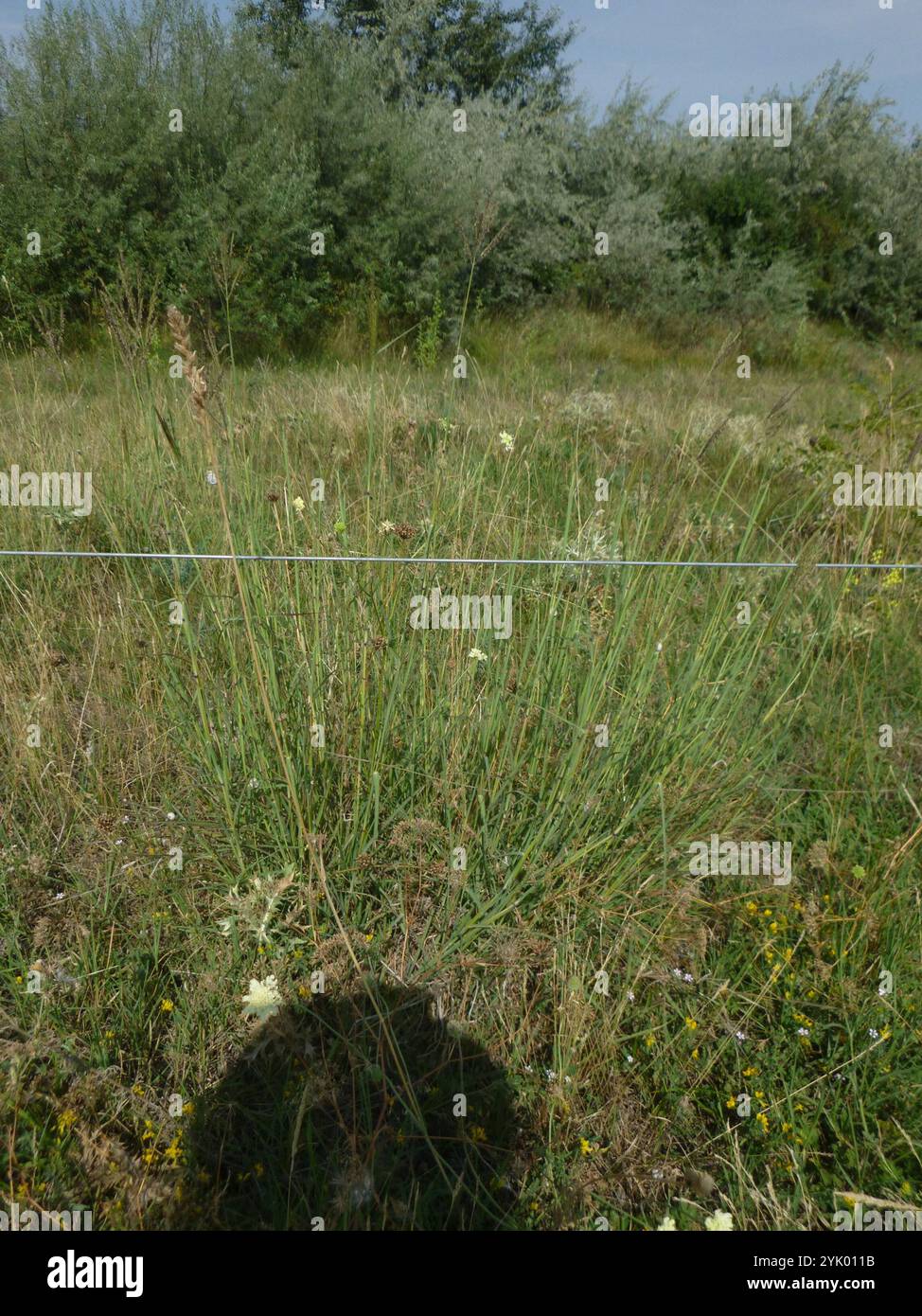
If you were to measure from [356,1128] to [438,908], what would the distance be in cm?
44

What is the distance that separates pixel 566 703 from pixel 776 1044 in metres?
0.81

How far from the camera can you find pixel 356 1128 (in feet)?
4.46

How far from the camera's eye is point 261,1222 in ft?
4.22

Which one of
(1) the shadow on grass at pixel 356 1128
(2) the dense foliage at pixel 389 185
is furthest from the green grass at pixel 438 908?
(2) the dense foliage at pixel 389 185

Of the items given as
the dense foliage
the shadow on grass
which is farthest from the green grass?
the dense foliage

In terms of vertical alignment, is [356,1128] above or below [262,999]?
below

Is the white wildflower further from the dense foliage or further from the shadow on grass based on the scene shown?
the dense foliage

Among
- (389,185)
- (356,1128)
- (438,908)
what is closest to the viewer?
(356,1128)

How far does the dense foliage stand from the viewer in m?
6.70

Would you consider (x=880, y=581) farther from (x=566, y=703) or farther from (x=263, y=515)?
(x=263, y=515)

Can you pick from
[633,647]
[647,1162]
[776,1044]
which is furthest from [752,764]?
[647,1162]

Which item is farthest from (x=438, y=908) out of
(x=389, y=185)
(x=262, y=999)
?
(x=389, y=185)

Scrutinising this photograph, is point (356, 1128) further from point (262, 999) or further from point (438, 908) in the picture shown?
point (438, 908)
